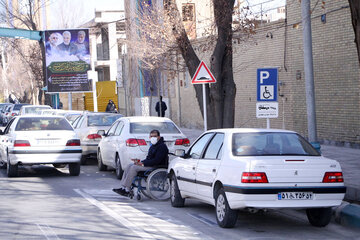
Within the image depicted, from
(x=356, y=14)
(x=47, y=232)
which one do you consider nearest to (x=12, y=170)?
(x=47, y=232)

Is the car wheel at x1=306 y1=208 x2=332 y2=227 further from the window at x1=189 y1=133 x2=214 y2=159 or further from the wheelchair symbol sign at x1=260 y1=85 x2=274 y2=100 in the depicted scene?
the wheelchair symbol sign at x1=260 y1=85 x2=274 y2=100

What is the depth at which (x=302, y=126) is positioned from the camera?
22344 millimetres

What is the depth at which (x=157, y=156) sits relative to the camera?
12.5m

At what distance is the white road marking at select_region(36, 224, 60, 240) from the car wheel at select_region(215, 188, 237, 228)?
237cm

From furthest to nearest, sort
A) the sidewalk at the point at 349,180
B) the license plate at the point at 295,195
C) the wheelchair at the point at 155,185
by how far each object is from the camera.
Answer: the wheelchair at the point at 155,185
the sidewalk at the point at 349,180
the license plate at the point at 295,195

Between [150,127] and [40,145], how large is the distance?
2.82m

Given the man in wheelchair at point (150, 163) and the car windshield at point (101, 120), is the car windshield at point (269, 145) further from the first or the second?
the car windshield at point (101, 120)

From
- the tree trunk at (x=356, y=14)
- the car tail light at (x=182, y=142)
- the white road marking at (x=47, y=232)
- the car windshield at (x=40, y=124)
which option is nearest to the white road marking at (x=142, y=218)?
the white road marking at (x=47, y=232)

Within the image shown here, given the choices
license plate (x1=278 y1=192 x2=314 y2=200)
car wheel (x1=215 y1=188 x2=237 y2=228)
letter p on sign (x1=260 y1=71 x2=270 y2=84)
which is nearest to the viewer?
license plate (x1=278 y1=192 x2=314 y2=200)

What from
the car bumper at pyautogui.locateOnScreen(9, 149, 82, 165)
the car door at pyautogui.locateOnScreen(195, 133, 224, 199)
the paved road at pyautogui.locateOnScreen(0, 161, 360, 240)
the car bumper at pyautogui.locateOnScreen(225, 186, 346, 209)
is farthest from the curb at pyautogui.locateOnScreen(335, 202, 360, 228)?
the car bumper at pyautogui.locateOnScreen(9, 149, 82, 165)

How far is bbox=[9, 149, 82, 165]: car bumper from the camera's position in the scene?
628 inches

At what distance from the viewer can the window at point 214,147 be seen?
10000 mm

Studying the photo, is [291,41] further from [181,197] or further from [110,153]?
[181,197]

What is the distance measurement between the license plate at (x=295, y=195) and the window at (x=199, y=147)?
2166 millimetres
